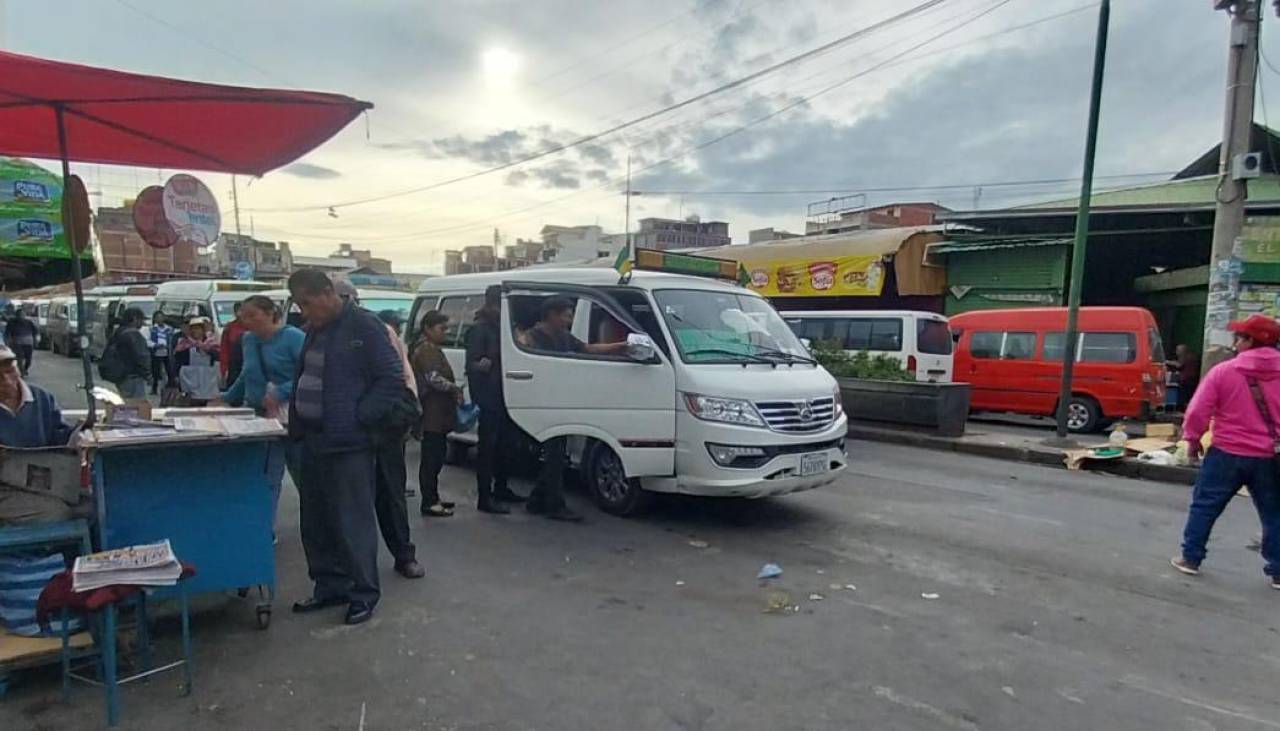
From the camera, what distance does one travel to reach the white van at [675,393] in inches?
223

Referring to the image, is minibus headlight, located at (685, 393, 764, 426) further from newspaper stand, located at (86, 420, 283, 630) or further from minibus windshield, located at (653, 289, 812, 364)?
newspaper stand, located at (86, 420, 283, 630)

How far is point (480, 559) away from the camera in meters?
5.25

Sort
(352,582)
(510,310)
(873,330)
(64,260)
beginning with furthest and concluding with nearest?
(873,330)
(64,260)
(510,310)
(352,582)

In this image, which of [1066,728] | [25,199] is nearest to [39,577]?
[1066,728]

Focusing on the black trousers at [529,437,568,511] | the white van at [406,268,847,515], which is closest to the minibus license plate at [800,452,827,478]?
the white van at [406,268,847,515]

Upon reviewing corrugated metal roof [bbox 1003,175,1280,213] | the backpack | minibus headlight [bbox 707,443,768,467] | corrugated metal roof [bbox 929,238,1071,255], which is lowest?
minibus headlight [bbox 707,443,768,467]

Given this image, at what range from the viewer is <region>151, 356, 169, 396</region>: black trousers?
16.6m

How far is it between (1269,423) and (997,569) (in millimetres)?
1976

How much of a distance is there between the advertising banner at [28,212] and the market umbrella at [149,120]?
349 cm

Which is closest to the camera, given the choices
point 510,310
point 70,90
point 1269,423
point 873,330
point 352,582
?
point 70,90

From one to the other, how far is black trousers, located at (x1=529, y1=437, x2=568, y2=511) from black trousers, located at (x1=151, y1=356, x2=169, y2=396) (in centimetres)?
1374

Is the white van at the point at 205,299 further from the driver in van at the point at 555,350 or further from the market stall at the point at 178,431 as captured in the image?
the market stall at the point at 178,431

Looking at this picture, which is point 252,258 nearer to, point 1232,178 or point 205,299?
point 205,299

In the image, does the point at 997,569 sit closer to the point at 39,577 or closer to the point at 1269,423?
the point at 1269,423
